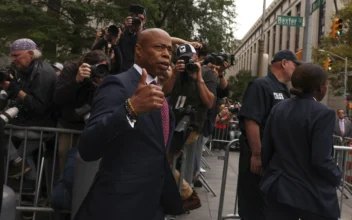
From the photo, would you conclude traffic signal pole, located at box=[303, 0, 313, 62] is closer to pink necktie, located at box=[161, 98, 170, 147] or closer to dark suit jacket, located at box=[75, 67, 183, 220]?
pink necktie, located at box=[161, 98, 170, 147]

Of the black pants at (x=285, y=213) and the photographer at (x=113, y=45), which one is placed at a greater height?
the photographer at (x=113, y=45)

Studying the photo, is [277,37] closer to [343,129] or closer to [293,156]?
[343,129]

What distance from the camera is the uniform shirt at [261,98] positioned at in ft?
14.1

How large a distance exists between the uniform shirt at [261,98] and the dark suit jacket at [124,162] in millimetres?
1947

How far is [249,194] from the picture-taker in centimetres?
458

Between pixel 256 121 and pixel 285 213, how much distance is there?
105 cm

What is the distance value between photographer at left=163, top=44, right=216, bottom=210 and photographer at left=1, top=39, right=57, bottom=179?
4.23 ft

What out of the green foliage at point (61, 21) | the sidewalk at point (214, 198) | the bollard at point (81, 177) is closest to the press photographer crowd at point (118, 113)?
the bollard at point (81, 177)

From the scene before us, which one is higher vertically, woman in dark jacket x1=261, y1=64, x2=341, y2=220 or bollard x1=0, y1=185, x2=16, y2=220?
woman in dark jacket x1=261, y1=64, x2=341, y2=220

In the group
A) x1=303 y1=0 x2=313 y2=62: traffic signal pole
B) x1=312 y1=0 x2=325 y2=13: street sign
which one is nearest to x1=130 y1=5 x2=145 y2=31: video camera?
x1=312 y1=0 x2=325 y2=13: street sign

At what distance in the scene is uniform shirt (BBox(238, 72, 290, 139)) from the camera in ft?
14.1

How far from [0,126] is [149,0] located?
1867 centimetres

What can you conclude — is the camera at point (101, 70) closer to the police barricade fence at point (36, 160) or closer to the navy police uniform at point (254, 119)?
the police barricade fence at point (36, 160)

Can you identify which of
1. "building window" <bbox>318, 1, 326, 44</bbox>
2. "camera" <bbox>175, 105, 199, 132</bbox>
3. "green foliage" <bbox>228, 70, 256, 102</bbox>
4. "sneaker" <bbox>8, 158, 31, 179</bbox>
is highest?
"building window" <bbox>318, 1, 326, 44</bbox>
